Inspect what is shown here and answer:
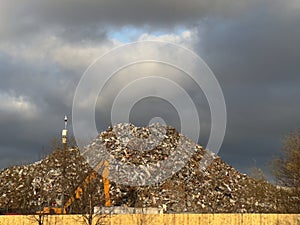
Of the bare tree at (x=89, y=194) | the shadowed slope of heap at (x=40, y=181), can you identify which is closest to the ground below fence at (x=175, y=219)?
the bare tree at (x=89, y=194)

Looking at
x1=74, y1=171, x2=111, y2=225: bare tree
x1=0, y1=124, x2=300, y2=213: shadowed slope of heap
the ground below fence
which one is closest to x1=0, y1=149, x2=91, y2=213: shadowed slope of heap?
x1=0, y1=124, x2=300, y2=213: shadowed slope of heap

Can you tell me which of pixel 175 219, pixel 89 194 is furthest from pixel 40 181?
pixel 175 219

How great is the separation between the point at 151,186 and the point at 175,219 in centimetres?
2175

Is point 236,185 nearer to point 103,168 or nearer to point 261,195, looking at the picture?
point 261,195

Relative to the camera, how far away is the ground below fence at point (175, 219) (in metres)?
42.0

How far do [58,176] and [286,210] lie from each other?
26.8 meters

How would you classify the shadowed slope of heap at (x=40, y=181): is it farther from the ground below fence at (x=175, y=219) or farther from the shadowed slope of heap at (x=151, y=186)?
the ground below fence at (x=175, y=219)

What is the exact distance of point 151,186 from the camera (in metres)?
64.2

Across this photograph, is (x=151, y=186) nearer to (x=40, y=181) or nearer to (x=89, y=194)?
(x=40, y=181)

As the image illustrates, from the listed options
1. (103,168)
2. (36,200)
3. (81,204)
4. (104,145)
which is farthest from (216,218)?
(104,145)

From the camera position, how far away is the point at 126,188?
210 ft

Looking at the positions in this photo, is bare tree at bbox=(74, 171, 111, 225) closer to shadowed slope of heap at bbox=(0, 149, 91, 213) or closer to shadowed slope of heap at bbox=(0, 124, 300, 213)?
shadowed slope of heap at bbox=(0, 124, 300, 213)

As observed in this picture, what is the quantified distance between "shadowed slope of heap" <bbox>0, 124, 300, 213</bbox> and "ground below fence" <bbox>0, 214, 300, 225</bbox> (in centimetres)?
1137

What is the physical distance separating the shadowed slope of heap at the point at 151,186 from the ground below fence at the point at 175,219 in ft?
37.3
